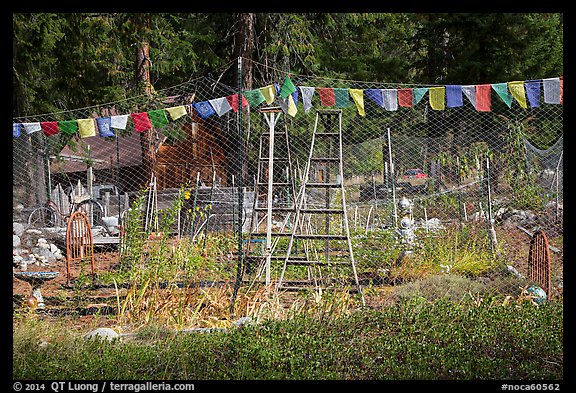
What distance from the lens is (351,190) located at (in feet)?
42.3

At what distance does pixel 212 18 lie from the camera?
17750mm

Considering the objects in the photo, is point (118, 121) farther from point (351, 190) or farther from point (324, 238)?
point (351, 190)

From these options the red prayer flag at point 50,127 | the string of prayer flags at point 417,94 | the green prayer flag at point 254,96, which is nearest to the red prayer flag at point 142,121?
the red prayer flag at point 50,127

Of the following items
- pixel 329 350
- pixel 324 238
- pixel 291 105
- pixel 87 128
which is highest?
pixel 291 105

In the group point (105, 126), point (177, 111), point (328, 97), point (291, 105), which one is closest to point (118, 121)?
point (105, 126)

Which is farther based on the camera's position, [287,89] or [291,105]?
[291,105]

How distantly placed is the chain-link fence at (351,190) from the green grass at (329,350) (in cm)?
153

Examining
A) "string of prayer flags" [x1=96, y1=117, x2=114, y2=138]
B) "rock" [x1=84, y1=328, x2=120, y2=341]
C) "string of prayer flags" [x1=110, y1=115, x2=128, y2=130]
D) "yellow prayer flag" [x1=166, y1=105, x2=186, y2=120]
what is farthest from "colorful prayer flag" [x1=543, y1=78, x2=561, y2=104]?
"rock" [x1=84, y1=328, x2=120, y2=341]

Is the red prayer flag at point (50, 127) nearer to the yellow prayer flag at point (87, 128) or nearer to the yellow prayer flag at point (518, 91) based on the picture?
the yellow prayer flag at point (87, 128)

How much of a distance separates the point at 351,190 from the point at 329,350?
7.66 meters

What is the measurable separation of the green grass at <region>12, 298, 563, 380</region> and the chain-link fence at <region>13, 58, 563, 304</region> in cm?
153

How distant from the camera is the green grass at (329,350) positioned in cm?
516

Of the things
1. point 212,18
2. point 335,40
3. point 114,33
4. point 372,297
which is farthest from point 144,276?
point 335,40
